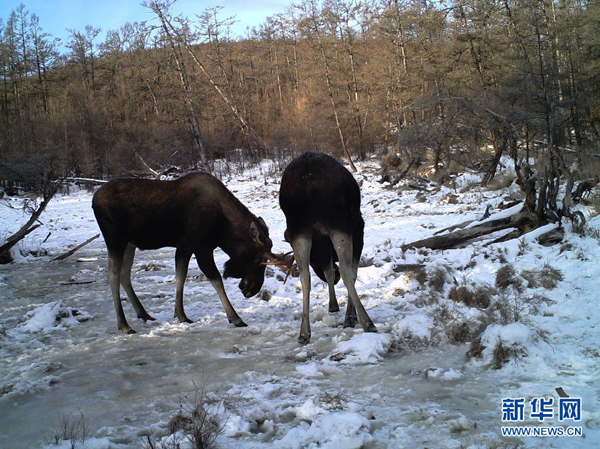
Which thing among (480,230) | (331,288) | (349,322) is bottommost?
(349,322)

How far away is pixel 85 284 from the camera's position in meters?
8.92

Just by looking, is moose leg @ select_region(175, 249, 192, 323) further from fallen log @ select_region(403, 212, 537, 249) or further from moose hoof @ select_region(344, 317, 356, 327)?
fallen log @ select_region(403, 212, 537, 249)

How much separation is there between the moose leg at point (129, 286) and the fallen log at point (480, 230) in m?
5.07

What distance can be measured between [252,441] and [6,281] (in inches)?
351

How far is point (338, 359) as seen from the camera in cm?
428

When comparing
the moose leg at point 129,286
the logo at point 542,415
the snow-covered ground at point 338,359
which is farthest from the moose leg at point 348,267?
the moose leg at point 129,286

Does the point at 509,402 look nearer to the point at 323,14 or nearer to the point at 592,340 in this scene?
the point at 592,340

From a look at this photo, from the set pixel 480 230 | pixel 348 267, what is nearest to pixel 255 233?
pixel 348 267

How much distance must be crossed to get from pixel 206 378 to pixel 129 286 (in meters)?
3.07

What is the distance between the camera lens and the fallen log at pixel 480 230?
27.4ft

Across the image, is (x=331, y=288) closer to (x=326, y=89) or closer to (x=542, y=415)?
Answer: (x=542, y=415)

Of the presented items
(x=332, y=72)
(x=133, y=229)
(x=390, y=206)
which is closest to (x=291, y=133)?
(x=332, y=72)

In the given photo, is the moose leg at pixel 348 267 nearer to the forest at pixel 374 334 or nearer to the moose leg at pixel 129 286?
the forest at pixel 374 334

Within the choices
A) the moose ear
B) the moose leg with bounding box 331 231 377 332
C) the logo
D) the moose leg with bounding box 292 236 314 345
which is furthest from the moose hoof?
the logo
